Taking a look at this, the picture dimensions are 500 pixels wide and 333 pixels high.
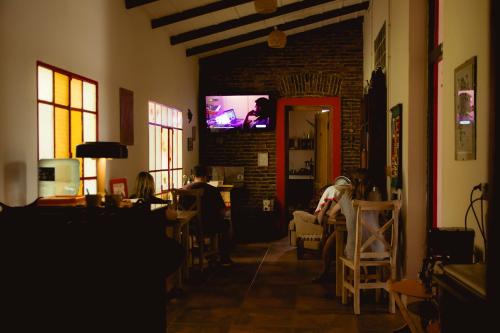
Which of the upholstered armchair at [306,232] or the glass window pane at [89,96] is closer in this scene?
the glass window pane at [89,96]

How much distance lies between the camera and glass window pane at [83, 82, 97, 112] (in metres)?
4.97

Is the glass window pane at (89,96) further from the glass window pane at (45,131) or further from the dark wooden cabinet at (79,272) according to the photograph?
the dark wooden cabinet at (79,272)

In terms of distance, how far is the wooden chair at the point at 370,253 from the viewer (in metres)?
4.77

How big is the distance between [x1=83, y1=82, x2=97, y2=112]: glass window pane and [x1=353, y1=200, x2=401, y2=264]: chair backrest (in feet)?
8.50

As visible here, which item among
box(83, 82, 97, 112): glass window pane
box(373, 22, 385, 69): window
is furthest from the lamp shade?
box(373, 22, 385, 69): window

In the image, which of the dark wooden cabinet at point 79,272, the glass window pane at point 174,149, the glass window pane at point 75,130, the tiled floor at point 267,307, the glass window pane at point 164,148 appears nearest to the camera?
the dark wooden cabinet at point 79,272

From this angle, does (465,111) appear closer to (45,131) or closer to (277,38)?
(45,131)

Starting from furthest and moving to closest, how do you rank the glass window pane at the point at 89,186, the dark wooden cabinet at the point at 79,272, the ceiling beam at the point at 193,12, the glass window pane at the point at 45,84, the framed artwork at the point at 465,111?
the ceiling beam at the point at 193,12, the glass window pane at the point at 89,186, the glass window pane at the point at 45,84, the framed artwork at the point at 465,111, the dark wooden cabinet at the point at 79,272

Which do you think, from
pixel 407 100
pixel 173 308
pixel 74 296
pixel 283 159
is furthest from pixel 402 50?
pixel 283 159

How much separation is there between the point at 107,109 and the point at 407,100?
2925 mm

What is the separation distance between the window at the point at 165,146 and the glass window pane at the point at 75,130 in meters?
2.01

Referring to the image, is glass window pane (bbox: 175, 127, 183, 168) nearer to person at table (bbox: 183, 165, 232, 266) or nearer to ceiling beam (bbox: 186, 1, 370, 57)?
ceiling beam (bbox: 186, 1, 370, 57)

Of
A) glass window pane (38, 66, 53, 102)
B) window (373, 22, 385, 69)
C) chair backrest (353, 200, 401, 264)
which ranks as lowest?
chair backrest (353, 200, 401, 264)

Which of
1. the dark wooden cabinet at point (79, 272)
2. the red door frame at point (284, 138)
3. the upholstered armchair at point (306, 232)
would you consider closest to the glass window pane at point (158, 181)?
the upholstered armchair at point (306, 232)
